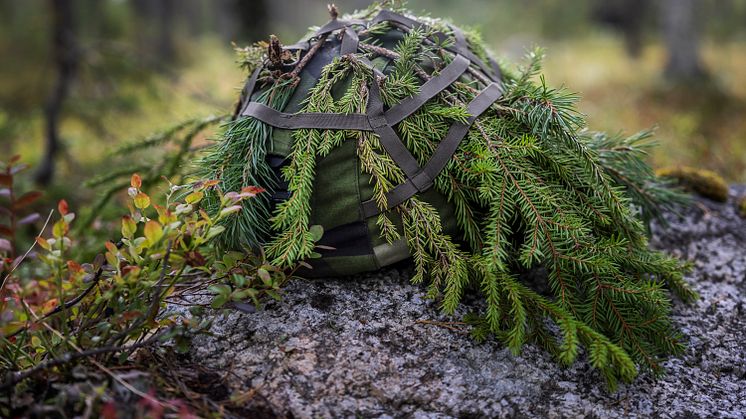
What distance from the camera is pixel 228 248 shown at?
197 centimetres

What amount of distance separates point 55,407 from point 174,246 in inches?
20.7

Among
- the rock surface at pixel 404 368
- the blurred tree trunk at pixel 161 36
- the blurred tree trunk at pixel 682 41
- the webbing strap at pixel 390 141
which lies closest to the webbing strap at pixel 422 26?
the webbing strap at pixel 390 141

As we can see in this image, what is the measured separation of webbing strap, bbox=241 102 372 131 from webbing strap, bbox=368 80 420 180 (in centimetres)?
3

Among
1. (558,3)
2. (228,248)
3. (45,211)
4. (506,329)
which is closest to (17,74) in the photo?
(45,211)

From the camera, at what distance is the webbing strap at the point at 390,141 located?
1872 millimetres

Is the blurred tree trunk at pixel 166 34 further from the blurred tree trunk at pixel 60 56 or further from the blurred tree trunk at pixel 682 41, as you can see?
the blurred tree trunk at pixel 682 41

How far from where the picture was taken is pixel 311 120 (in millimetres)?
1885

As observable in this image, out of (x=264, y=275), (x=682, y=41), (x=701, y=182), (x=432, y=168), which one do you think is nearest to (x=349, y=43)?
(x=432, y=168)

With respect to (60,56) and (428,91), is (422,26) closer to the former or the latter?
Result: (428,91)

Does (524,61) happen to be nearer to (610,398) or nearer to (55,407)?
(610,398)

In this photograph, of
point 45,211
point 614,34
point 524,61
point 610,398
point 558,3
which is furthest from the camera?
point 558,3

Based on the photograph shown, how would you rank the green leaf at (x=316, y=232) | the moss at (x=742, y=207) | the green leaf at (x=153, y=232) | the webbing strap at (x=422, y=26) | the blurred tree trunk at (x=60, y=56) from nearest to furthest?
the green leaf at (x=153, y=232) < the green leaf at (x=316, y=232) < the webbing strap at (x=422, y=26) < the moss at (x=742, y=207) < the blurred tree trunk at (x=60, y=56)

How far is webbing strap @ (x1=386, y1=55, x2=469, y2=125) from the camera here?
190 cm

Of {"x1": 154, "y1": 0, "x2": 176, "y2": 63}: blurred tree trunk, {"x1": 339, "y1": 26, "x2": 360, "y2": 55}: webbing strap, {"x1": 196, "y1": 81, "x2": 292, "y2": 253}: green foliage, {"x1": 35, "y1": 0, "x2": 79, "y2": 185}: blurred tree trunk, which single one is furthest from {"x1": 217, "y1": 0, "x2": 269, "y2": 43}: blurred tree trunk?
{"x1": 196, "y1": 81, "x2": 292, "y2": 253}: green foliage
